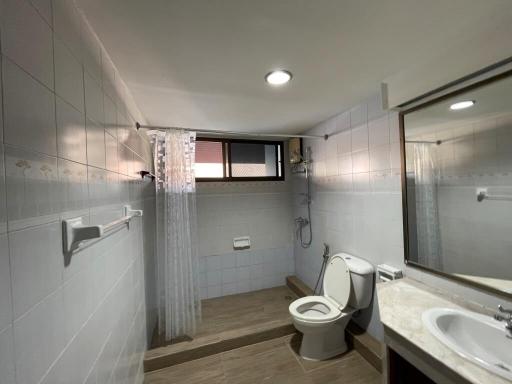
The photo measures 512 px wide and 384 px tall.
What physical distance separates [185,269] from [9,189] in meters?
1.69

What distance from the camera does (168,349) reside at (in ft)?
6.30

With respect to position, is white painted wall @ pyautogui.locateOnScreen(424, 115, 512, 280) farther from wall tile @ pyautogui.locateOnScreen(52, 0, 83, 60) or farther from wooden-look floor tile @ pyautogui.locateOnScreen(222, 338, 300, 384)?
wall tile @ pyautogui.locateOnScreen(52, 0, 83, 60)

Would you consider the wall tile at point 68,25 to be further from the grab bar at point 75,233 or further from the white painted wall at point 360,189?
the white painted wall at point 360,189

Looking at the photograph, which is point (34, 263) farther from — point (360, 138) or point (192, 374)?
point (360, 138)

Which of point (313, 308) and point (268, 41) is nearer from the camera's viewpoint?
point (268, 41)

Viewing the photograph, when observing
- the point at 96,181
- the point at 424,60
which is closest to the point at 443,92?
the point at 424,60

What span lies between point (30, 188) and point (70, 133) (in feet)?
0.97

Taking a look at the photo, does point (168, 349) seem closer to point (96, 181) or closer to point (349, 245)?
point (96, 181)

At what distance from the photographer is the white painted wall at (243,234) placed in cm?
293

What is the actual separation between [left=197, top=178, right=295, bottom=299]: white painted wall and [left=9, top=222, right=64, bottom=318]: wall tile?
2228 millimetres

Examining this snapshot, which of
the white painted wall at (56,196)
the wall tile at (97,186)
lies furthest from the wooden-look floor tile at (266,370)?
the wall tile at (97,186)

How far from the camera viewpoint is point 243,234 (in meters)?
3.06

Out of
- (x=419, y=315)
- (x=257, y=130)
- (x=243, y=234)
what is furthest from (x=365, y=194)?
(x=243, y=234)

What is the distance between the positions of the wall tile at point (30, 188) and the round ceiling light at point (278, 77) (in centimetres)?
123
